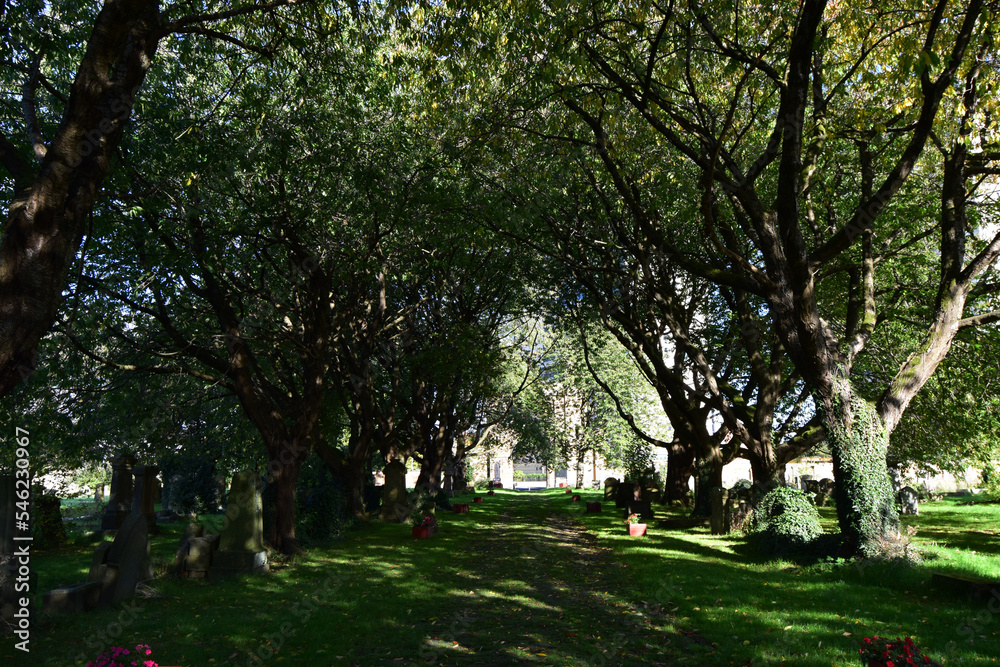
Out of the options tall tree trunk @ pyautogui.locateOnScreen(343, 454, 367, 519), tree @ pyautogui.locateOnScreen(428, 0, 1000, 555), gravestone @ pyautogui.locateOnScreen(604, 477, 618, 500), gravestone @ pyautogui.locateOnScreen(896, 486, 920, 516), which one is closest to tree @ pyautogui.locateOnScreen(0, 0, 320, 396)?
tree @ pyautogui.locateOnScreen(428, 0, 1000, 555)

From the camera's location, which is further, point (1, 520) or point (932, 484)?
point (932, 484)

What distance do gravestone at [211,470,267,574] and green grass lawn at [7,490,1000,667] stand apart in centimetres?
47

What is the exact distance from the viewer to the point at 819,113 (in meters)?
11.4

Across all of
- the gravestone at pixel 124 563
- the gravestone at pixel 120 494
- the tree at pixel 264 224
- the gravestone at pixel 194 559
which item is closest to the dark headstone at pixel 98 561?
the gravestone at pixel 124 563

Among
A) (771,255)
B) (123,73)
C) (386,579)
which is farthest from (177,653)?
(771,255)

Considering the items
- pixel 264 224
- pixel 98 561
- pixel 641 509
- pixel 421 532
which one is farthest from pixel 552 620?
pixel 641 509

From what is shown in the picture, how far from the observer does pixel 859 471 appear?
1188cm

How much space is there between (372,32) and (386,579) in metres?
10.0

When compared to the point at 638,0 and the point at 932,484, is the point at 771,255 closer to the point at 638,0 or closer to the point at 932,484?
the point at 638,0

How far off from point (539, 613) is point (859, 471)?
6873 millimetres

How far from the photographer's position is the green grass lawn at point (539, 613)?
713 cm

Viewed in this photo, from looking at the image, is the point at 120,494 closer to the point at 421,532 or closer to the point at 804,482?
the point at 421,532

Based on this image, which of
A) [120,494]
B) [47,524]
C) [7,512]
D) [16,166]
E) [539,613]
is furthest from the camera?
[120,494]

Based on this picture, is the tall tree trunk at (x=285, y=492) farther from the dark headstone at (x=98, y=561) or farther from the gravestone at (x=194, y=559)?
the dark headstone at (x=98, y=561)
